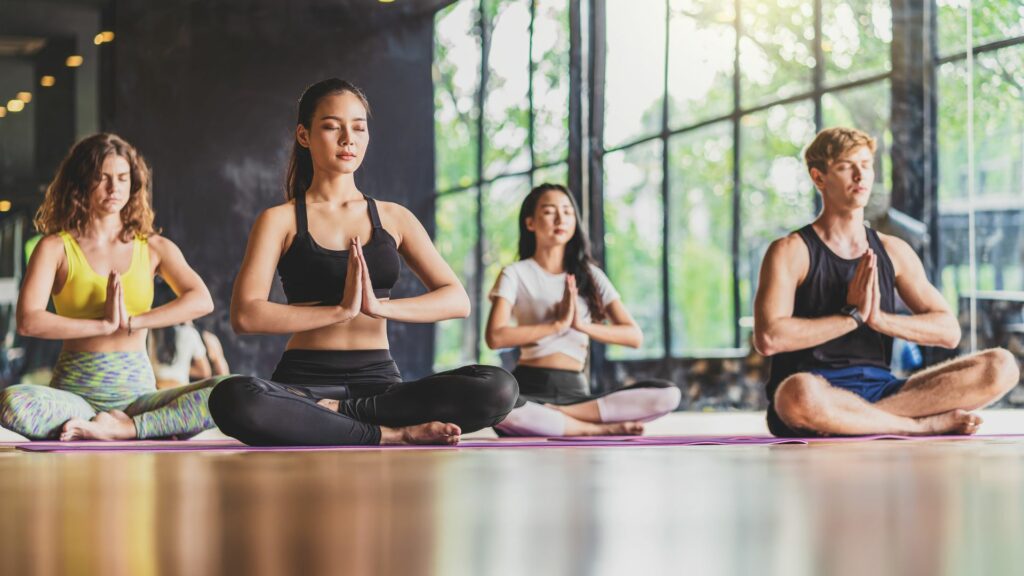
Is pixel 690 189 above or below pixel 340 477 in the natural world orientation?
above

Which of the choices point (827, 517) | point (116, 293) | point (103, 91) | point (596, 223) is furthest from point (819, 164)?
point (103, 91)

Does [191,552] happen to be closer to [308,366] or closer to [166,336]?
[308,366]

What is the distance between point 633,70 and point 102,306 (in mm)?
3684

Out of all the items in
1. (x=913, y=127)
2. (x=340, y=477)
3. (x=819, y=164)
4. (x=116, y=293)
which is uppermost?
(x=913, y=127)

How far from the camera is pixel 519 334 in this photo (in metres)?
3.62

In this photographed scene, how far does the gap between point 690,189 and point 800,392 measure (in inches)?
123

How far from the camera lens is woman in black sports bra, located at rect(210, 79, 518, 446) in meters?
2.46

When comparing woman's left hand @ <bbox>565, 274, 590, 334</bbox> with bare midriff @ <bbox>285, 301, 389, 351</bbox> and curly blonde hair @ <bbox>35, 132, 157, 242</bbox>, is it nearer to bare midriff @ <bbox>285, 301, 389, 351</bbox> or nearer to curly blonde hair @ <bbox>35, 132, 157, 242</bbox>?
bare midriff @ <bbox>285, 301, 389, 351</bbox>

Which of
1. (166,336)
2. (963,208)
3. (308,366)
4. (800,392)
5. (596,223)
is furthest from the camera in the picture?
(596,223)

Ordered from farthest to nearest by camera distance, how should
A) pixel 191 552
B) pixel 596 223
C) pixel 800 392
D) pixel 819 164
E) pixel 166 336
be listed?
pixel 596 223
pixel 166 336
pixel 819 164
pixel 800 392
pixel 191 552

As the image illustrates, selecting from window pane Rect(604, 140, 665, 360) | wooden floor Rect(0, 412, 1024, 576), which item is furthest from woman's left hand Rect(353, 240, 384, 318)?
Result: window pane Rect(604, 140, 665, 360)

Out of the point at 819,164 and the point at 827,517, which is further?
the point at 819,164

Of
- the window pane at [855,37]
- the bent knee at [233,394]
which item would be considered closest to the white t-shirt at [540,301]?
the bent knee at [233,394]

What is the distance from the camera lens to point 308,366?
2646 millimetres
